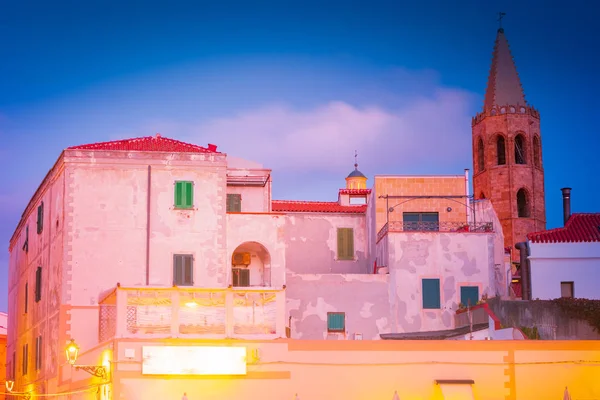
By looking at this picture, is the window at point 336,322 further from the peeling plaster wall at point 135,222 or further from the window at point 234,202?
the window at point 234,202

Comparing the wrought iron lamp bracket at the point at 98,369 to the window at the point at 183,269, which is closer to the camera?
the wrought iron lamp bracket at the point at 98,369

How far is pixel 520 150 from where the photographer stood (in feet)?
314

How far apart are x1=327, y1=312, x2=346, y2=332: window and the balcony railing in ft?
14.5

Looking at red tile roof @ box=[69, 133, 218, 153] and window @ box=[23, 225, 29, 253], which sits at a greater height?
red tile roof @ box=[69, 133, 218, 153]

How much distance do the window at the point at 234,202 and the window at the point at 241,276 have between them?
9.95ft

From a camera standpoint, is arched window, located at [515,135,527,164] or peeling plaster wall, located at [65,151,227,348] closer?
peeling plaster wall, located at [65,151,227,348]

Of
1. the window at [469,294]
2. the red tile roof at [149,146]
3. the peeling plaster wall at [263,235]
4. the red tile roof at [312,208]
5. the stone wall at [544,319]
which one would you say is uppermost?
the red tile roof at [149,146]

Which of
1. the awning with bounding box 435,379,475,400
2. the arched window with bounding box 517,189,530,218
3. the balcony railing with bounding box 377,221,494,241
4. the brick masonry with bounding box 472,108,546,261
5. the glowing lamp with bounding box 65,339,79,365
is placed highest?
the brick masonry with bounding box 472,108,546,261

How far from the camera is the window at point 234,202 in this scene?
52531mm

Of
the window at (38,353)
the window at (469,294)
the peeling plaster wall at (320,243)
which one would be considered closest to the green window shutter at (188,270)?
the window at (38,353)

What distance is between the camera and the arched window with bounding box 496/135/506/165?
95613 millimetres

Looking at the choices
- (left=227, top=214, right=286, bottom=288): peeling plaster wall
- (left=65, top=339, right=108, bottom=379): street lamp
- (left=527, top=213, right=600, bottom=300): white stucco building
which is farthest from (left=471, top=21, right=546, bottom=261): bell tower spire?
(left=65, top=339, right=108, bottom=379): street lamp

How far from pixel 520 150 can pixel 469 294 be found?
4695 centimetres

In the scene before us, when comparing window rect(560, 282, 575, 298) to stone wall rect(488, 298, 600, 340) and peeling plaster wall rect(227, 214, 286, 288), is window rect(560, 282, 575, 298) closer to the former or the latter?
stone wall rect(488, 298, 600, 340)
